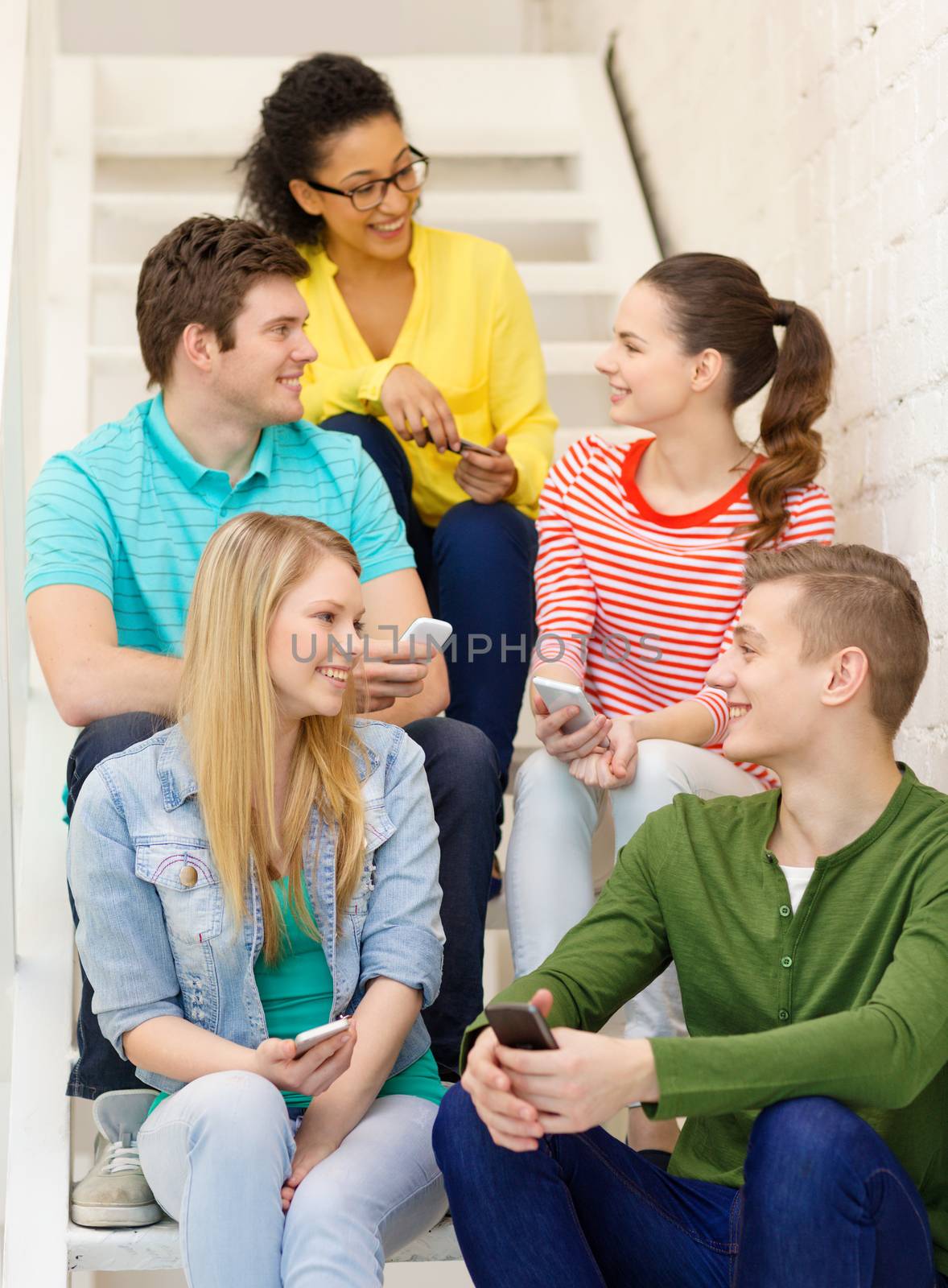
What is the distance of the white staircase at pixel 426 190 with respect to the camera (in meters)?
2.98

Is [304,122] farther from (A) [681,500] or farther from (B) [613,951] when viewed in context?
(B) [613,951]

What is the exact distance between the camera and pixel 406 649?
184 cm

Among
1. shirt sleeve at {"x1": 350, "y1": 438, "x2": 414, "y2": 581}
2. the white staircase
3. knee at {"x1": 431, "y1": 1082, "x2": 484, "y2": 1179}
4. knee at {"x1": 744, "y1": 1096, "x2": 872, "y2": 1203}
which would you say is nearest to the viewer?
knee at {"x1": 744, "y1": 1096, "x2": 872, "y2": 1203}

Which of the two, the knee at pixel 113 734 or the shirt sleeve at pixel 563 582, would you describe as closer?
the knee at pixel 113 734

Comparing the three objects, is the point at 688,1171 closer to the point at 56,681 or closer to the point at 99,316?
the point at 56,681

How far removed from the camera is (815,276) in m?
2.38

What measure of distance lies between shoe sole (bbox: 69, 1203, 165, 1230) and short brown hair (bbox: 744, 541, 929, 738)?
880 millimetres

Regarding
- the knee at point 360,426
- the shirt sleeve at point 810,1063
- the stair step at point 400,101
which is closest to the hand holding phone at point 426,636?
the knee at point 360,426

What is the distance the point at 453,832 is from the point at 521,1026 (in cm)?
55

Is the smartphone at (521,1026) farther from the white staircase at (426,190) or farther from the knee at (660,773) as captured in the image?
the white staircase at (426,190)

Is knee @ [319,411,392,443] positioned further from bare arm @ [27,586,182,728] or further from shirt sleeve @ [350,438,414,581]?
bare arm @ [27,586,182,728]

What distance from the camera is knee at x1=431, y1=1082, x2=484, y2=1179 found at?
1.32 m

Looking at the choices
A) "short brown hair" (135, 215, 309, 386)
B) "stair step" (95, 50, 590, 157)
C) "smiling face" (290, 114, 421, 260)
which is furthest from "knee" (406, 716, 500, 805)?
"stair step" (95, 50, 590, 157)

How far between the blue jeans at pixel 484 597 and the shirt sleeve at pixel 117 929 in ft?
2.29
